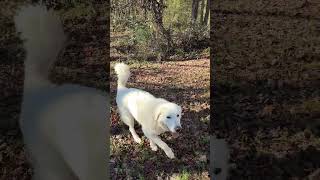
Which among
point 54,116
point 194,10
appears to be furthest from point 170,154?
point 194,10

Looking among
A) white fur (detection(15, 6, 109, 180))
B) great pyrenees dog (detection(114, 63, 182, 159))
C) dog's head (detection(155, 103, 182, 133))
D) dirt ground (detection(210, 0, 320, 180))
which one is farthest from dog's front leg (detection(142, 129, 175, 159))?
dirt ground (detection(210, 0, 320, 180))

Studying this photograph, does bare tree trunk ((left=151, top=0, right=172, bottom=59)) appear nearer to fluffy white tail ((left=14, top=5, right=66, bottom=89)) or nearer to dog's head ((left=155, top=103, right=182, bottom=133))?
dog's head ((left=155, top=103, right=182, bottom=133))

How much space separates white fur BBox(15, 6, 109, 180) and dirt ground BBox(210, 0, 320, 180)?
0.93m

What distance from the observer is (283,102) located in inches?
213

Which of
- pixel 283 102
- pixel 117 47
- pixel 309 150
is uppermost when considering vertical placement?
pixel 117 47

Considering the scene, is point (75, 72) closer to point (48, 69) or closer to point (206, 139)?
point (48, 69)

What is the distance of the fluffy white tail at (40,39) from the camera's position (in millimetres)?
4949

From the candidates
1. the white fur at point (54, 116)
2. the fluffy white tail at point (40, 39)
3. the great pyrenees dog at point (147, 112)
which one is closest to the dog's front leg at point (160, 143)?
the great pyrenees dog at point (147, 112)

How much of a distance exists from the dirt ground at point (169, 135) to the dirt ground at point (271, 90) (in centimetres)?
35

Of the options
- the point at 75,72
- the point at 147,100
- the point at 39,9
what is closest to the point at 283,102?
the point at 147,100

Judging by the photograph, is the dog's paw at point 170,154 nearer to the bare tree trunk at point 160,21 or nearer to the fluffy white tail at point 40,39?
the bare tree trunk at point 160,21

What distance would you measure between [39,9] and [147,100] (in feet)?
3.33

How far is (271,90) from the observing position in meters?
5.35

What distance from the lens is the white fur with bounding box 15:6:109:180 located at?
4.82 m
